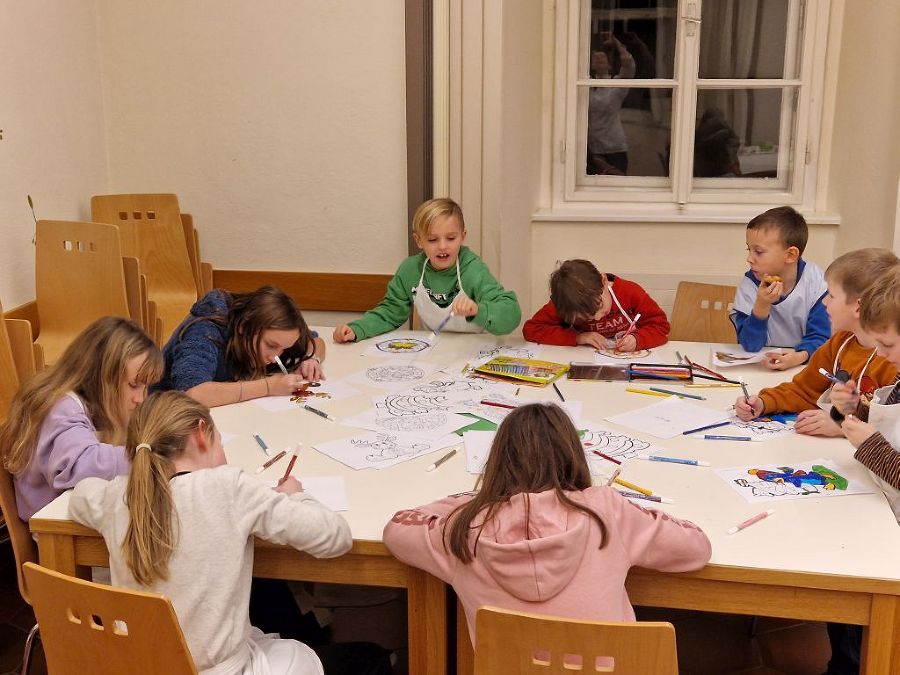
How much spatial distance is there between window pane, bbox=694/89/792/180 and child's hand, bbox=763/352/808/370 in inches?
73.8

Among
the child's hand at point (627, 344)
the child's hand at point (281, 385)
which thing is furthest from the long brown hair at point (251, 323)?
the child's hand at point (627, 344)

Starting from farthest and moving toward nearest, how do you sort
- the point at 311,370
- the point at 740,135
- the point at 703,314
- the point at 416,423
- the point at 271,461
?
1. the point at 740,135
2. the point at 703,314
3. the point at 311,370
4. the point at 416,423
5. the point at 271,461

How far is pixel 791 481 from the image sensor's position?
1979 mm

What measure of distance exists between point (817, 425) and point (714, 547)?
0.69m

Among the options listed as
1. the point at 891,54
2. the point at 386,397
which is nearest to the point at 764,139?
the point at 891,54

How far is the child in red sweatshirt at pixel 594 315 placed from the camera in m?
3.06

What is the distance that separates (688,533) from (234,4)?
323cm

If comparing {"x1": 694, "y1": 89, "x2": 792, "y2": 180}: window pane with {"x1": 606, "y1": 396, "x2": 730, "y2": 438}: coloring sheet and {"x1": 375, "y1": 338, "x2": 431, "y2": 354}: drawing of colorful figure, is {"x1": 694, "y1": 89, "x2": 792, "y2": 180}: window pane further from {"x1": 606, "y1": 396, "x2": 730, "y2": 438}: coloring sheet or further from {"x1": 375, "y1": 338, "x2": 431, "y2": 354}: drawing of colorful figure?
{"x1": 606, "y1": 396, "x2": 730, "y2": 438}: coloring sheet

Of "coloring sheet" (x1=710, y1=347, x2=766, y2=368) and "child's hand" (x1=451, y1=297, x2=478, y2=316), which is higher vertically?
"child's hand" (x1=451, y1=297, x2=478, y2=316)

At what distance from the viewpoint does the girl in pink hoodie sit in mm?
1529

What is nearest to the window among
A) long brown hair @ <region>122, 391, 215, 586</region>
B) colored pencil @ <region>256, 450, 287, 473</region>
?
colored pencil @ <region>256, 450, 287, 473</region>

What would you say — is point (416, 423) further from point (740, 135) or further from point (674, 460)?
point (740, 135)

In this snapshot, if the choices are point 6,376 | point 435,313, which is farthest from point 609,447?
point 6,376

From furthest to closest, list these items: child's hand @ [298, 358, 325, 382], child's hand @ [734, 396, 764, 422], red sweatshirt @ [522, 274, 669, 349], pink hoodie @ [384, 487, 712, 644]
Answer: red sweatshirt @ [522, 274, 669, 349]
child's hand @ [298, 358, 325, 382]
child's hand @ [734, 396, 764, 422]
pink hoodie @ [384, 487, 712, 644]
